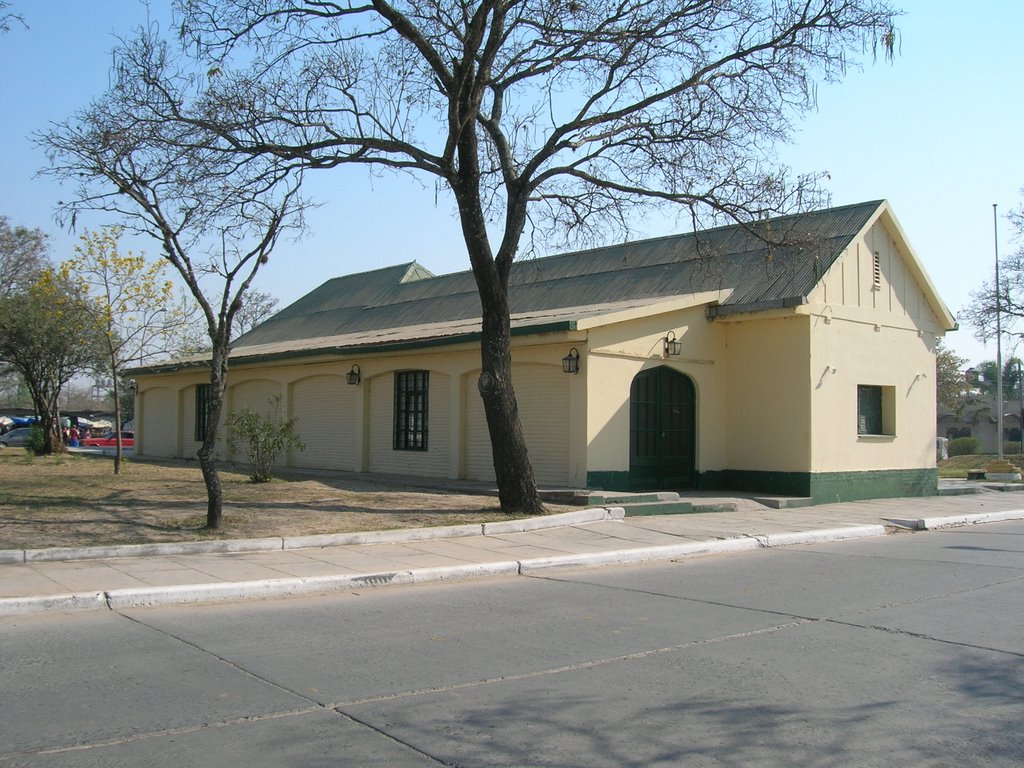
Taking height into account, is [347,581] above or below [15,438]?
below

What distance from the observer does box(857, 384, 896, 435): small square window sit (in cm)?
2080

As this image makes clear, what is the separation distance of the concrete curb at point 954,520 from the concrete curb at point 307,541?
18.4 feet

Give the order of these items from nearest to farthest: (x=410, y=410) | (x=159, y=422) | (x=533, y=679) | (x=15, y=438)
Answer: (x=533, y=679)
(x=410, y=410)
(x=159, y=422)
(x=15, y=438)

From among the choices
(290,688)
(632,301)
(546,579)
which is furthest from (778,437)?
(290,688)

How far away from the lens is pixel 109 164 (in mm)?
13047

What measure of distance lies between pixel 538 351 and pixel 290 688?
508 inches

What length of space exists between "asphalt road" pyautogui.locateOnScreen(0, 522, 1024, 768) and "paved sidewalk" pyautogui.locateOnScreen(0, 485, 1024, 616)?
43 centimetres

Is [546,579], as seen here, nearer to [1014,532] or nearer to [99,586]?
[99,586]

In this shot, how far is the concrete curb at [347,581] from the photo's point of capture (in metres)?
8.39

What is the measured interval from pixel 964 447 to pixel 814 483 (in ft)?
133

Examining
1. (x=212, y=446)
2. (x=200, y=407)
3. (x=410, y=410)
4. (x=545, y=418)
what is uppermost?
(x=200, y=407)

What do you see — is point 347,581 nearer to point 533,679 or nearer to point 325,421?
point 533,679

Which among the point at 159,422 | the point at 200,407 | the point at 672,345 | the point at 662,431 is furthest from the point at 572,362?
the point at 159,422

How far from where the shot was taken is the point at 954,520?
16.9 meters
